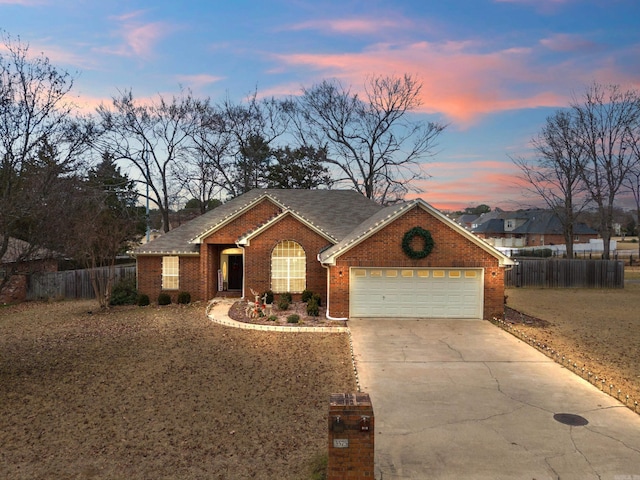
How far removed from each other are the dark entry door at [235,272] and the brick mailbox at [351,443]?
62.1 ft

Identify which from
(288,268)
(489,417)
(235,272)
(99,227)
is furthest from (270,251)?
(489,417)

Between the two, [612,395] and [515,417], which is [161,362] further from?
[612,395]

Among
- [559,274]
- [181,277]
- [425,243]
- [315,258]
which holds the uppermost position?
[425,243]

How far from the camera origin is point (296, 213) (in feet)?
65.7

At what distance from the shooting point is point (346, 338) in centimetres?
1384

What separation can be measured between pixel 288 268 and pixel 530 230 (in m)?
59.5

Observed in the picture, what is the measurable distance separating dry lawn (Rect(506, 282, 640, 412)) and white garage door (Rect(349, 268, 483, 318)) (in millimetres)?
2118

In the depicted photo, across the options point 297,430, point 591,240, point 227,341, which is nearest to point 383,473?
point 297,430

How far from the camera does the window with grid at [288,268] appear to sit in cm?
2022

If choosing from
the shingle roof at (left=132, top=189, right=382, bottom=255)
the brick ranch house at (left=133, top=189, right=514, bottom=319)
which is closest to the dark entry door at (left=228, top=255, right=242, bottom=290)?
the brick ranch house at (left=133, top=189, right=514, bottom=319)

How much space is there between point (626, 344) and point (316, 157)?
30.0 meters

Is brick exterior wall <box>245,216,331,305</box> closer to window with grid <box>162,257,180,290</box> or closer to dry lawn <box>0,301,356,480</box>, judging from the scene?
window with grid <box>162,257,180,290</box>

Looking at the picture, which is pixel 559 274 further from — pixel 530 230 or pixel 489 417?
pixel 530 230

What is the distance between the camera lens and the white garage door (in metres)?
16.5
